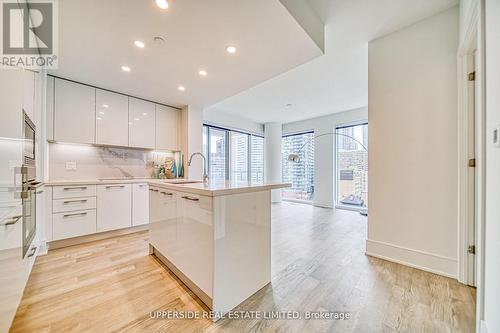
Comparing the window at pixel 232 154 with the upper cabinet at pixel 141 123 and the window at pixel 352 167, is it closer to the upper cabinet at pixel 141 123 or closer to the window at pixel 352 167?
the upper cabinet at pixel 141 123

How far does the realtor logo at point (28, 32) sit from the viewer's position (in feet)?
4.17

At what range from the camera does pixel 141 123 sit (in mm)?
3494

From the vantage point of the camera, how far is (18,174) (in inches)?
51.8

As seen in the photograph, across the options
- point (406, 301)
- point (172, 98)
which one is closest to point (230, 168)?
point (172, 98)

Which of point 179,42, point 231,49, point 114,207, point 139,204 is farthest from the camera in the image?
point 139,204

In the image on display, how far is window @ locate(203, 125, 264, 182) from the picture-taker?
5141 mm

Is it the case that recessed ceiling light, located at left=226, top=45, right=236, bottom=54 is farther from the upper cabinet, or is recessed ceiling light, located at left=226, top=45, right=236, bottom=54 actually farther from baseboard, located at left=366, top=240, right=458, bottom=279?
baseboard, located at left=366, top=240, right=458, bottom=279

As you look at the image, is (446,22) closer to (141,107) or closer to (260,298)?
(260,298)

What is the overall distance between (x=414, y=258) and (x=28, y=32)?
4249mm

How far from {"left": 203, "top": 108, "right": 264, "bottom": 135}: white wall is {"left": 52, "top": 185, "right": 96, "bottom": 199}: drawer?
2852 millimetres

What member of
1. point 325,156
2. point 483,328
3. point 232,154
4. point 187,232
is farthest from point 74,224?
point 325,156

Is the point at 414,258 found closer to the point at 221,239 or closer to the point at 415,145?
the point at 415,145

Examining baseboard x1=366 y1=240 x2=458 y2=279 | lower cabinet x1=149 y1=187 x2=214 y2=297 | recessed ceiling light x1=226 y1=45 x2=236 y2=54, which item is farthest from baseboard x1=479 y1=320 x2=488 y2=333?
recessed ceiling light x1=226 y1=45 x2=236 y2=54

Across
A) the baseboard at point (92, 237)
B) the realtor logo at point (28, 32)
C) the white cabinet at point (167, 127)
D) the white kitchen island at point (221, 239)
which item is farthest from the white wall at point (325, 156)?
the realtor logo at point (28, 32)
